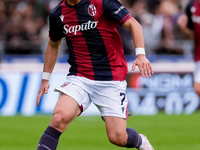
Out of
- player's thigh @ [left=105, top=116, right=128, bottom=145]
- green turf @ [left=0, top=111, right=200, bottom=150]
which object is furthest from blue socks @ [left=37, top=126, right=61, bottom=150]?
green turf @ [left=0, top=111, right=200, bottom=150]

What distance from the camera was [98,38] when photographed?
526 centimetres

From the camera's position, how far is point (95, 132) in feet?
29.3

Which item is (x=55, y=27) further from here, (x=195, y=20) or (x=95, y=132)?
(x=95, y=132)

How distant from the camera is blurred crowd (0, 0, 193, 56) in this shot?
1473 centimetres

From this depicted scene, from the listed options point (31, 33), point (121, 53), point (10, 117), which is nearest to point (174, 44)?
point (31, 33)

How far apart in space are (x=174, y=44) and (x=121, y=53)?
378 inches

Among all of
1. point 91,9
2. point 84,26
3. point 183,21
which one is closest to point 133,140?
point 84,26

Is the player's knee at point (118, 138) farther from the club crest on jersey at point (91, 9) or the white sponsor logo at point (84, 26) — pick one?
the club crest on jersey at point (91, 9)

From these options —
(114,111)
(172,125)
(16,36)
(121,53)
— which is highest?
(16,36)

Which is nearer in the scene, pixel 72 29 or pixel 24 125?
pixel 72 29

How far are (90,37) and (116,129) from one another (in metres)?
1.08

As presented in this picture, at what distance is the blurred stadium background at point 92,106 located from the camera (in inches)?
330

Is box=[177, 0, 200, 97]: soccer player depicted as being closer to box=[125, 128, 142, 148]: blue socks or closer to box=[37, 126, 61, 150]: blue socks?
box=[125, 128, 142, 148]: blue socks

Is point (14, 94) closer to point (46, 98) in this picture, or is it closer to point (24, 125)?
point (46, 98)
